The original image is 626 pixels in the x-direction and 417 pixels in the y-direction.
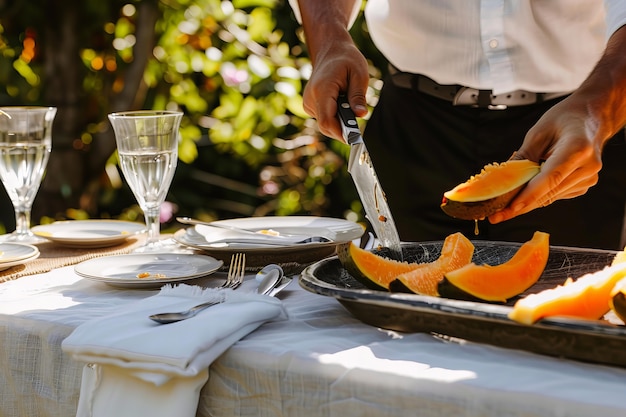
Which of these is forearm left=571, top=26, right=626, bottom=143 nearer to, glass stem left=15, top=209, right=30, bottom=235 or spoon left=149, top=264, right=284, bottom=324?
spoon left=149, top=264, right=284, bottom=324

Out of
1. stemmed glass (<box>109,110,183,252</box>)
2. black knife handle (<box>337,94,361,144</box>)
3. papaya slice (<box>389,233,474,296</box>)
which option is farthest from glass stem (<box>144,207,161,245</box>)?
papaya slice (<box>389,233,474,296</box>)

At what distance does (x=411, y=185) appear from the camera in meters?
2.11

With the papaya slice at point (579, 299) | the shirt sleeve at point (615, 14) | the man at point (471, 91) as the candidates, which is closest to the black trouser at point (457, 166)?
the man at point (471, 91)

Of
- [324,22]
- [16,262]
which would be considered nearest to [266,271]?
[16,262]

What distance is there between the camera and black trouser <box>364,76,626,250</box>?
6.34ft

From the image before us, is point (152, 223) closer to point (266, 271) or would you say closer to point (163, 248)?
point (163, 248)

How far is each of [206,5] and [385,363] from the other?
2946 mm

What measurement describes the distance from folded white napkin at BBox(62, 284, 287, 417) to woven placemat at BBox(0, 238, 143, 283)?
43 centimetres

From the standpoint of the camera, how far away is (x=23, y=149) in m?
1.62

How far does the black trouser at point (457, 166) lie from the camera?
6.34ft

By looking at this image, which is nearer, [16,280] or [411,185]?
[16,280]

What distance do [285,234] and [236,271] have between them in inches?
9.8

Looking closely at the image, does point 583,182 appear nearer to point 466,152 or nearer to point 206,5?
point 466,152

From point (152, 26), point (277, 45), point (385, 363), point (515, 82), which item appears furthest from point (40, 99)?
point (385, 363)
